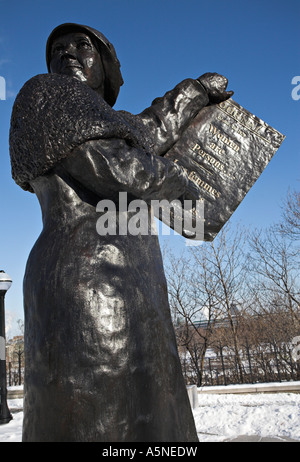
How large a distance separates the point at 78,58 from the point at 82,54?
0.04m

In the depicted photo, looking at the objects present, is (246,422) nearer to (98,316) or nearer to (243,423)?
(243,423)

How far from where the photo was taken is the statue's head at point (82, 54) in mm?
2125

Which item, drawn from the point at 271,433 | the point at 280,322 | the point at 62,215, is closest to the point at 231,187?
the point at 62,215

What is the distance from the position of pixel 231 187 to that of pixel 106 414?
5.31 feet

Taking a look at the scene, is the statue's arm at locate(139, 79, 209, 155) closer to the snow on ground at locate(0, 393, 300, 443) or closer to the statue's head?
the statue's head

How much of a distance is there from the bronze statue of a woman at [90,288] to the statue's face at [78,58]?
374 mm

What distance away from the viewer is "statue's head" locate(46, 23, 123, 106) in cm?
212

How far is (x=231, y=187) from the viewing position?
2436 millimetres

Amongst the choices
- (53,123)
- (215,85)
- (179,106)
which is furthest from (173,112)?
(53,123)

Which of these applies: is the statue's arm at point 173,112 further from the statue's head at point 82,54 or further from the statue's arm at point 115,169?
the statue's arm at point 115,169

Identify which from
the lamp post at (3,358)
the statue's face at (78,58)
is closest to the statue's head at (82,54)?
the statue's face at (78,58)

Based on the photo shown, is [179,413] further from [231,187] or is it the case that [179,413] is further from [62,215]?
[231,187]

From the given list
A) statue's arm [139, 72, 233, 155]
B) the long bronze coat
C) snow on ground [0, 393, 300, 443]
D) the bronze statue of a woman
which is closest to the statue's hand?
statue's arm [139, 72, 233, 155]

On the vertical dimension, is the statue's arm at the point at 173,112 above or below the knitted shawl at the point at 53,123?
above
